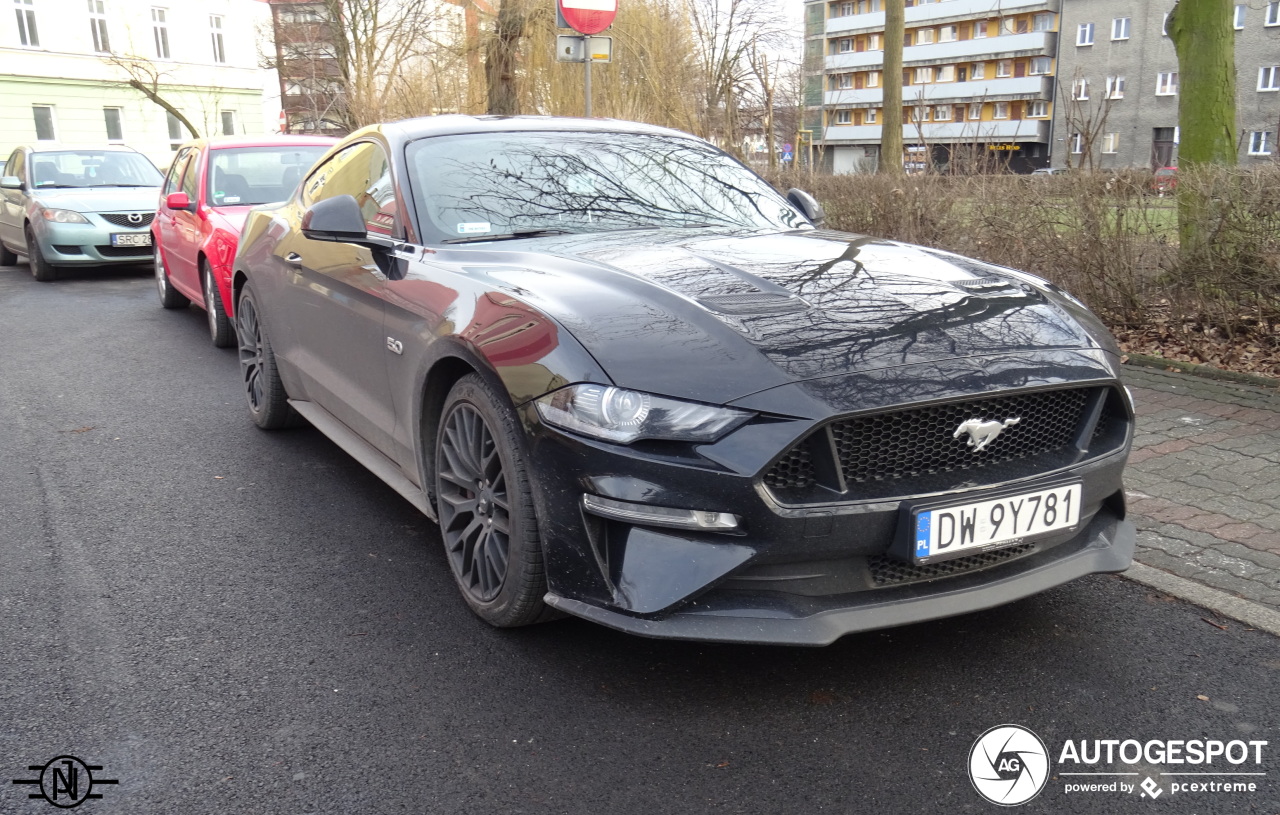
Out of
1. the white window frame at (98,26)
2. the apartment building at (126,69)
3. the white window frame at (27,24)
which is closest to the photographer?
the white window frame at (27,24)

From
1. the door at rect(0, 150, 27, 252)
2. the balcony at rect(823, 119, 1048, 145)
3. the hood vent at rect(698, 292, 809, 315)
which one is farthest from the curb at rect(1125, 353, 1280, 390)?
the balcony at rect(823, 119, 1048, 145)

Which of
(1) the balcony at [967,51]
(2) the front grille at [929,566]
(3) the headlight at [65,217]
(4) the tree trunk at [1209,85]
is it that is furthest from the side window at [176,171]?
(1) the balcony at [967,51]

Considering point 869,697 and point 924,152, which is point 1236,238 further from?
point 869,697

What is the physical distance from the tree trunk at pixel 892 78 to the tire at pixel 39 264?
11154 mm

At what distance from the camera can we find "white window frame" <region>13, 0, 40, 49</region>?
1561 inches

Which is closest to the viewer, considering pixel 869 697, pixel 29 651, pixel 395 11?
pixel 869 697

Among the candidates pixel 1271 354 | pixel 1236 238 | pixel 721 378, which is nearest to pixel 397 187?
pixel 721 378

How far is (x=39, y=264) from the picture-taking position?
12859 mm

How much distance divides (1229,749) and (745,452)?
1.40 m

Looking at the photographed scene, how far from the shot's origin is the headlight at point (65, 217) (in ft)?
40.4

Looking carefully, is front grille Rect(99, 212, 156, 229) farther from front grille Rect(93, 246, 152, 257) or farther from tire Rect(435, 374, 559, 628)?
tire Rect(435, 374, 559, 628)

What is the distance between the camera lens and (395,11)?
2820cm

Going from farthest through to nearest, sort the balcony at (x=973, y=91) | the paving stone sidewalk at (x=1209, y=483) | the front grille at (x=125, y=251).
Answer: the balcony at (x=973, y=91) → the front grille at (x=125, y=251) → the paving stone sidewalk at (x=1209, y=483)

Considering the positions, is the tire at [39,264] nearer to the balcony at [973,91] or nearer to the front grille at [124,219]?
the front grille at [124,219]
